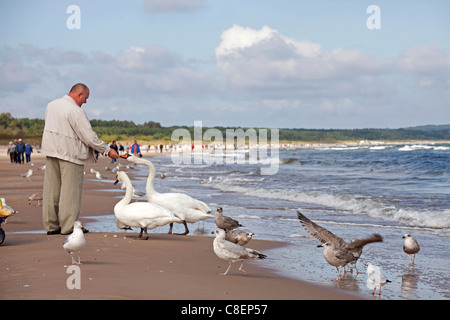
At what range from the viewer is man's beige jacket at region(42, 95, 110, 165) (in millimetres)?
8625

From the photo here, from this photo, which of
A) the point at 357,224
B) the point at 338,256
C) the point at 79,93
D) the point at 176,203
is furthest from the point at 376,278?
the point at 357,224

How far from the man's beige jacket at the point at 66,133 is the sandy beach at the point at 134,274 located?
4.40 ft

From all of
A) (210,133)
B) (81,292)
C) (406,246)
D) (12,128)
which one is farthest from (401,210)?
(210,133)

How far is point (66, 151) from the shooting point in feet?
28.3

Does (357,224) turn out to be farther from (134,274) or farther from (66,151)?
(134,274)

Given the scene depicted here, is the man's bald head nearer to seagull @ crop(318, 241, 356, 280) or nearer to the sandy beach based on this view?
the sandy beach

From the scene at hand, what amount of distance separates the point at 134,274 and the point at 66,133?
10.1 ft

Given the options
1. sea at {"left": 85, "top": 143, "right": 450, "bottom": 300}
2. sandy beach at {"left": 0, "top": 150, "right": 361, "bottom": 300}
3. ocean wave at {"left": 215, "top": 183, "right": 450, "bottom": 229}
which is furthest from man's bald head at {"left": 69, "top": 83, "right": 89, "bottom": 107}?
ocean wave at {"left": 215, "top": 183, "right": 450, "bottom": 229}

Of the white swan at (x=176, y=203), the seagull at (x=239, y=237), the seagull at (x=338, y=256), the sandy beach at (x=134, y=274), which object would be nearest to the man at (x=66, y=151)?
the sandy beach at (x=134, y=274)
